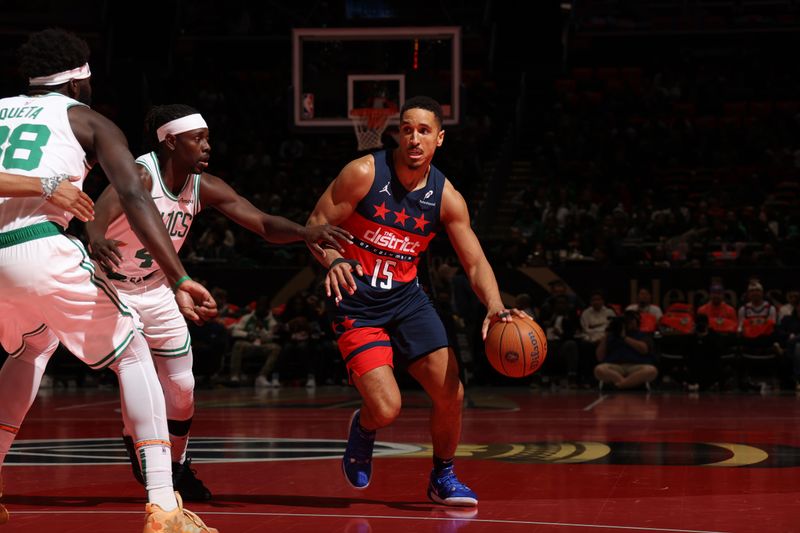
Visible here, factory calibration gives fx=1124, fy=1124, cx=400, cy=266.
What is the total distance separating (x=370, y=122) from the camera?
13945 millimetres

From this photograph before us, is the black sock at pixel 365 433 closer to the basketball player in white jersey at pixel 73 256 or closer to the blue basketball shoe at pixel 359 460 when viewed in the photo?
the blue basketball shoe at pixel 359 460

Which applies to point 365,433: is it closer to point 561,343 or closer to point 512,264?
point 561,343

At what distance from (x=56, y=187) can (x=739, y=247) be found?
45.3ft

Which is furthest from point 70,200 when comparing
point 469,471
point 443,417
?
point 469,471

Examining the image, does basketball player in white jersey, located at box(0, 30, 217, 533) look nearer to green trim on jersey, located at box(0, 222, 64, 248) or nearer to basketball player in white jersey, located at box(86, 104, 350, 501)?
green trim on jersey, located at box(0, 222, 64, 248)

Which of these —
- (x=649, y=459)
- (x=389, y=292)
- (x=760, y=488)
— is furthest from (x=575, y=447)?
(x=389, y=292)

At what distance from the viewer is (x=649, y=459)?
734cm

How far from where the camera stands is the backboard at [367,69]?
14094 mm

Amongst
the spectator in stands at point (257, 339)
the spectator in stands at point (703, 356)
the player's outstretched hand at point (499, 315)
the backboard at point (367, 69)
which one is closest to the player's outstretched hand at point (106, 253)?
the player's outstretched hand at point (499, 315)

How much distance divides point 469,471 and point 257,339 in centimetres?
931

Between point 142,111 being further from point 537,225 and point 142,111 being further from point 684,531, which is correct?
point 684,531

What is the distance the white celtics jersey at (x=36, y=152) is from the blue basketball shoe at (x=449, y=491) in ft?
7.62

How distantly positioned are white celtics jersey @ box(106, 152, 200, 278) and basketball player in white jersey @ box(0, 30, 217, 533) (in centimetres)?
129

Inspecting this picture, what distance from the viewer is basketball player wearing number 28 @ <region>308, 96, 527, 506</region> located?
222 inches
